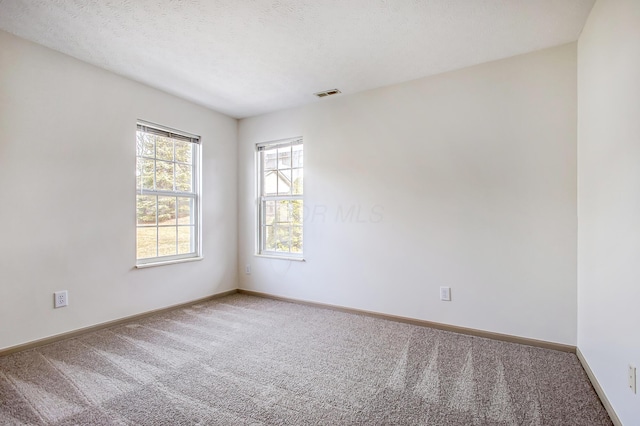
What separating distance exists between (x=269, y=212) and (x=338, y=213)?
3.68 ft

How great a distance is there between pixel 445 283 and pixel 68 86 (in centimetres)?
385

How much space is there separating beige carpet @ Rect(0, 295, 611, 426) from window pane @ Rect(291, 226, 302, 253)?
3.82 ft

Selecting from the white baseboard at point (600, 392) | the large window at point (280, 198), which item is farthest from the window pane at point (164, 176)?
the white baseboard at point (600, 392)

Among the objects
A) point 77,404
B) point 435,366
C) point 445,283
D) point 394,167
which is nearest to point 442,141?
point 394,167

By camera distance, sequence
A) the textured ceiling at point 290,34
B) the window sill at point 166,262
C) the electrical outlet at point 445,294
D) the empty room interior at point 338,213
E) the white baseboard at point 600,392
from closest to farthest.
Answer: the white baseboard at point 600,392
the empty room interior at point 338,213
the textured ceiling at point 290,34
the electrical outlet at point 445,294
the window sill at point 166,262

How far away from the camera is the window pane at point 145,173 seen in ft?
10.6

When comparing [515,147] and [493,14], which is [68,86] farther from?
[515,147]

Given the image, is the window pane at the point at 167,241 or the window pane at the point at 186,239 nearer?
the window pane at the point at 167,241

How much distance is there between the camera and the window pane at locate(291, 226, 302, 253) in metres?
3.88

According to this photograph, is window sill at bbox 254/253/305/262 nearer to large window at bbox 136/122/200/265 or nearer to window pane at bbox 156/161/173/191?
large window at bbox 136/122/200/265

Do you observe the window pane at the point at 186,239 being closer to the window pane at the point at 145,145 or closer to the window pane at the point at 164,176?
the window pane at the point at 164,176

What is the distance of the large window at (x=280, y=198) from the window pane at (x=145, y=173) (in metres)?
1.34

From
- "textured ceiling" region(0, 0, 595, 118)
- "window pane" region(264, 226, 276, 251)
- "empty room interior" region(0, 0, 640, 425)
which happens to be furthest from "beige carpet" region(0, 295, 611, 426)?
"textured ceiling" region(0, 0, 595, 118)

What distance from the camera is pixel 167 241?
3520 mm
